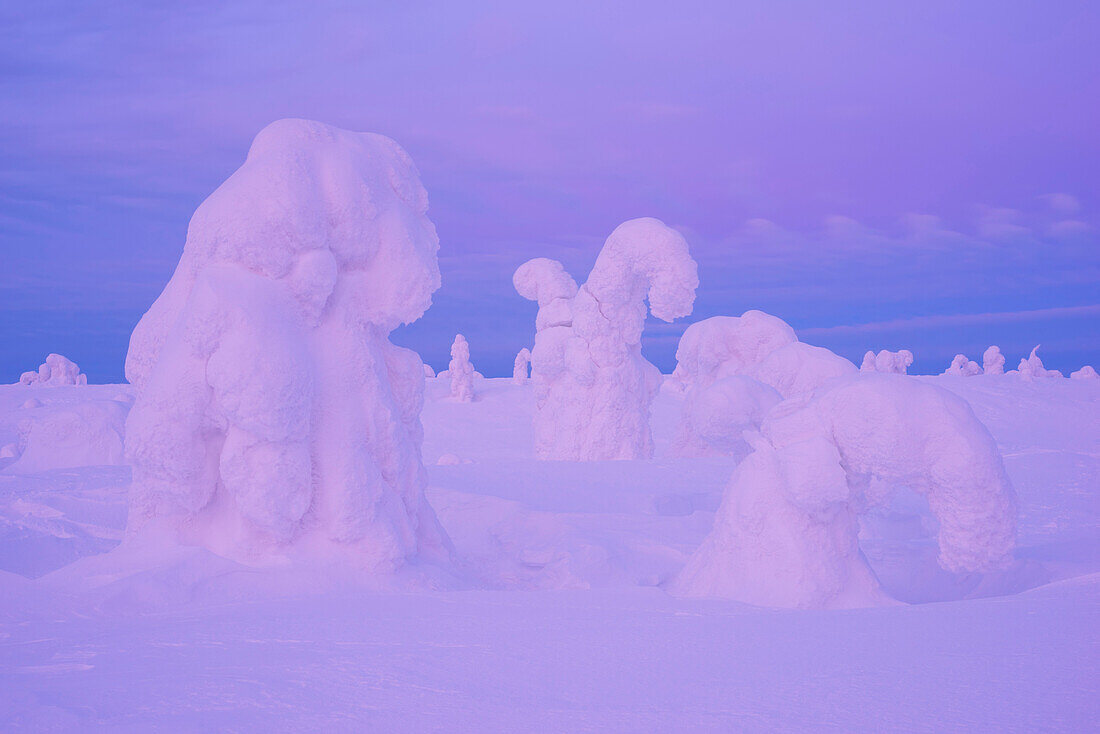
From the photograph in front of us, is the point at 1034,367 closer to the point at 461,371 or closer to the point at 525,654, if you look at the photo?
the point at 461,371

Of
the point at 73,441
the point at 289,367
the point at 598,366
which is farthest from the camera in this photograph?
the point at 598,366

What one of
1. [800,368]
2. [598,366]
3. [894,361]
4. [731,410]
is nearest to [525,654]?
[731,410]

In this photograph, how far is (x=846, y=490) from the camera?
4.48 metres

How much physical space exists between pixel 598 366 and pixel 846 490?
9068 mm

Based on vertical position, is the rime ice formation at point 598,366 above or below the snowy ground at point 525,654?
above

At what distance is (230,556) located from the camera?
16.3 feet

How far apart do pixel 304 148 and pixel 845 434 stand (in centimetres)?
377

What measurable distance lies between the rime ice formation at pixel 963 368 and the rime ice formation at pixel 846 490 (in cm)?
3112

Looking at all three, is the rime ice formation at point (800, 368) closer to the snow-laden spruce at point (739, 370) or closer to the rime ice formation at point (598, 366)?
the snow-laden spruce at point (739, 370)

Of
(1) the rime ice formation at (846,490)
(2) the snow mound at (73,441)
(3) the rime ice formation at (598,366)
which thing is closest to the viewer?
(1) the rime ice formation at (846,490)

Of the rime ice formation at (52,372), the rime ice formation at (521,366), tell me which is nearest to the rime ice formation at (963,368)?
the rime ice formation at (521,366)

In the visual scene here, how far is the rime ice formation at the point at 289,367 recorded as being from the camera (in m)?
4.83

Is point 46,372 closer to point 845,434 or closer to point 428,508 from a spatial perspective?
point 428,508

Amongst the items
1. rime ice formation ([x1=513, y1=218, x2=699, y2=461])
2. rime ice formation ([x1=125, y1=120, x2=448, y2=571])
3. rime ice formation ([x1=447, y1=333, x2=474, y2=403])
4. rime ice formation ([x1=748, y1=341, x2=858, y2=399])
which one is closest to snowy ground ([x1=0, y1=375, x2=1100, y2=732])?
rime ice formation ([x1=125, y1=120, x2=448, y2=571])
